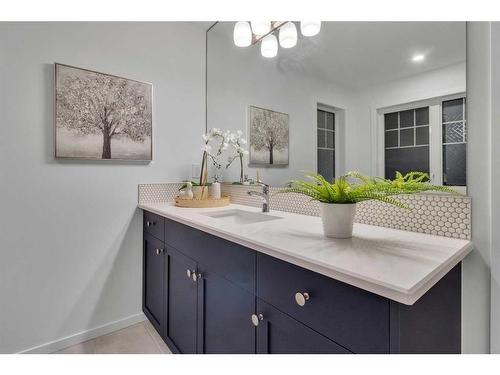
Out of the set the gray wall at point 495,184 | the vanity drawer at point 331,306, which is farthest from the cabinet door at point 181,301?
the gray wall at point 495,184

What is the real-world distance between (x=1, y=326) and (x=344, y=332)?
1.86 metres

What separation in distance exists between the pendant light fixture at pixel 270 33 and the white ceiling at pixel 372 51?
1.6 inches

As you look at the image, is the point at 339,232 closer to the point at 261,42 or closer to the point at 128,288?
the point at 261,42

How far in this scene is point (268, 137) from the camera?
184cm

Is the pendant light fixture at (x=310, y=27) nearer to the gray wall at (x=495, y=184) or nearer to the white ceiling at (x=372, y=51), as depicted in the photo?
the white ceiling at (x=372, y=51)

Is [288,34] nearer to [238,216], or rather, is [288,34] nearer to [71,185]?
[238,216]

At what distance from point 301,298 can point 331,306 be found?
0.30 feet

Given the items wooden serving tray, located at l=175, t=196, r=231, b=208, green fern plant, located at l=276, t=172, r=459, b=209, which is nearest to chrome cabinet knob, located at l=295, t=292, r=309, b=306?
green fern plant, located at l=276, t=172, r=459, b=209

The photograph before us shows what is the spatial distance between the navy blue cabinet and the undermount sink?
1.07 ft

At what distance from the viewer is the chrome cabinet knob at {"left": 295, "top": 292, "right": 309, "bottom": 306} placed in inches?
31.4

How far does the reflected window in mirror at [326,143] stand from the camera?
4.86ft

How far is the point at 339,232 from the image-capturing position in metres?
1.00

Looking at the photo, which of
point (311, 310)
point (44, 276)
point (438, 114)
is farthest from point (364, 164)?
point (44, 276)

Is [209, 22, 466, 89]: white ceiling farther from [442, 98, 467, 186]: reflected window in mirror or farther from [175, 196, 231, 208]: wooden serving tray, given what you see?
[175, 196, 231, 208]: wooden serving tray
